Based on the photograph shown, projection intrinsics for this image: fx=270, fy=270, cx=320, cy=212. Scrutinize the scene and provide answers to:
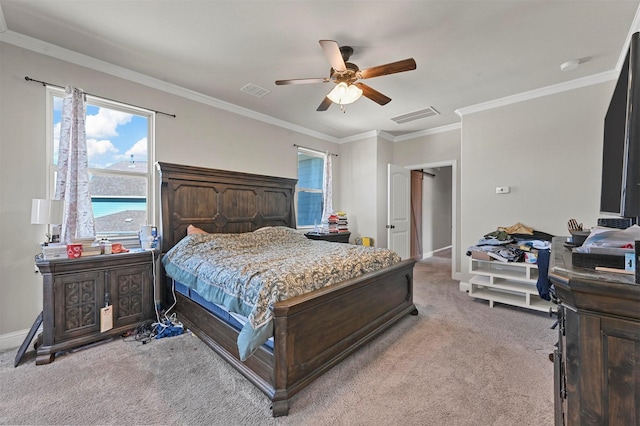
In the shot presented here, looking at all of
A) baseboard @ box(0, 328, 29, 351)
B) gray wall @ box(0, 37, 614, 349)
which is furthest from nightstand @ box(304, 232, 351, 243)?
baseboard @ box(0, 328, 29, 351)

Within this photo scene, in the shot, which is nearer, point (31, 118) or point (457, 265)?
point (31, 118)

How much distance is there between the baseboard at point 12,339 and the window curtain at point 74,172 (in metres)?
0.86

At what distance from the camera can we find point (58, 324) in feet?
7.22

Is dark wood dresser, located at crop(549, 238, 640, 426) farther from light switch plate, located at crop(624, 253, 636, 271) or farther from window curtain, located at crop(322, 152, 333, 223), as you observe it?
window curtain, located at crop(322, 152, 333, 223)

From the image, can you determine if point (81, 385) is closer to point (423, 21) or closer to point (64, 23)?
point (64, 23)

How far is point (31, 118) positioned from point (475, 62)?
4.19m

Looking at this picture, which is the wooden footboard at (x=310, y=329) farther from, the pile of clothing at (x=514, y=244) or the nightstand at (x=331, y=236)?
the nightstand at (x=331, y=236)

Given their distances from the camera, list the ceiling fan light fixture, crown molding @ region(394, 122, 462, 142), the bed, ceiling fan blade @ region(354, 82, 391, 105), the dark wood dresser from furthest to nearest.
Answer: crown molding @ region(394, 122, 462, 142), ceiling fan blade @ region(354, 82, 391, 105), the ceiling fan light fixture, the bed, the dark wood dresser

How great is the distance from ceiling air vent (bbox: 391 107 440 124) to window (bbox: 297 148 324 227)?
1.57 meters

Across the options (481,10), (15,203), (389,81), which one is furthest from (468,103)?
(15,203)

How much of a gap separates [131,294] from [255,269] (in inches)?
60.3

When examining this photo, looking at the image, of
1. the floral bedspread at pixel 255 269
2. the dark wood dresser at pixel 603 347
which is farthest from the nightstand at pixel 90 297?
the dark wood dresser at pixel 603 347

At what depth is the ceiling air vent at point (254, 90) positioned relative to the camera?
10.6 ft

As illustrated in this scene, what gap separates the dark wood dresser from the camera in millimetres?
649
